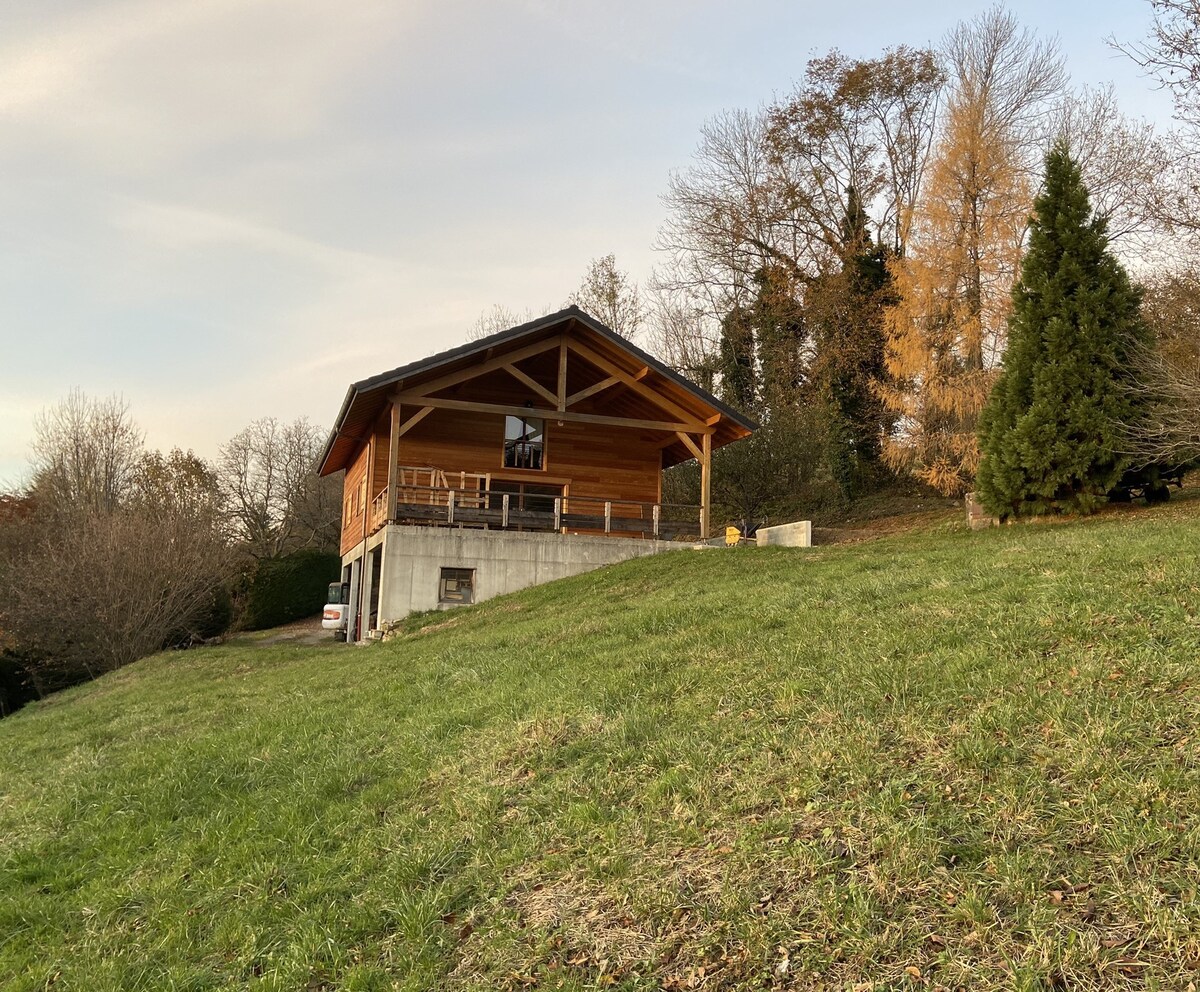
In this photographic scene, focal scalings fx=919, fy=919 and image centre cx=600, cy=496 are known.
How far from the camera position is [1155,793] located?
4.04 m

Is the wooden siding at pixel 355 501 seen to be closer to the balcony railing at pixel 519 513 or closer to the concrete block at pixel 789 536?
the balcony railing at pixel 519 513

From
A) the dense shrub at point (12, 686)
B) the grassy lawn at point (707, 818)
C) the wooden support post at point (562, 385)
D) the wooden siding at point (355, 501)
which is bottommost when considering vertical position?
the dense shrub at point (12, 686)

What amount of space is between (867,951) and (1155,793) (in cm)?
157

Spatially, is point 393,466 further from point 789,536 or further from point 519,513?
point 789,536

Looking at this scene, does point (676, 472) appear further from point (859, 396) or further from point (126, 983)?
point (126, 983)

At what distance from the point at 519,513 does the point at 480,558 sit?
1.46 meters

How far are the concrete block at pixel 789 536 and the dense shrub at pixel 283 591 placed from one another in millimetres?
19924

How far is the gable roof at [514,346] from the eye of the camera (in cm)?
2041

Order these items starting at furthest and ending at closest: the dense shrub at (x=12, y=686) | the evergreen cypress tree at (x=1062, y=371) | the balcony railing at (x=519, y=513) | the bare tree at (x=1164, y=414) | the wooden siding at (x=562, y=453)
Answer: the dense shrub at (x=12, y=686) → the wooden siding at (x=562, y=453) → the balcony railing at (x=519, y=513) → the evergreen cypress tree at (x=1062, y=371) → the bare tree at (x=1164, y=414)

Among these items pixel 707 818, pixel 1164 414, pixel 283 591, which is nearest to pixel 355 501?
pixel 283 591

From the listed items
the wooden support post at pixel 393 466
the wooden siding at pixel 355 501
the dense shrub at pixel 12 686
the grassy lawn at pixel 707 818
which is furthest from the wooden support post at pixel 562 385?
the dense shrub at pixel 12 686

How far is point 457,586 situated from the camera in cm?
2030

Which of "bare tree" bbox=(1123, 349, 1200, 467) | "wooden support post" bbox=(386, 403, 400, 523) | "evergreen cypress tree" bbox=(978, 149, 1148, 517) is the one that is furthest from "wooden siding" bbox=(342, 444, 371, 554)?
"bare tree" bbox=(1123, 349, 1200, 467)

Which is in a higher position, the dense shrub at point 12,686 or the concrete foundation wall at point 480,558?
the concrete foundation wall at point 480,558
